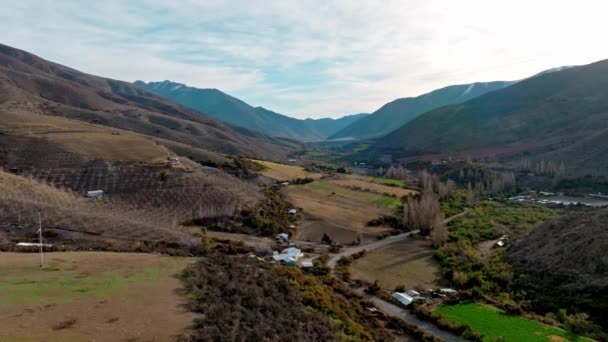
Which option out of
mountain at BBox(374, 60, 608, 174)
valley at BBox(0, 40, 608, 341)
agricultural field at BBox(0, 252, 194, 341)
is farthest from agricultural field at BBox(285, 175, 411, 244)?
mountain at BBox(374, 60, 608, 174)

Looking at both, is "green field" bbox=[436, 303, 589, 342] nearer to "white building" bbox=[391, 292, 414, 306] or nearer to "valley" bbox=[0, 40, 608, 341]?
"valley" bbox=[0, 40, 608, 341]

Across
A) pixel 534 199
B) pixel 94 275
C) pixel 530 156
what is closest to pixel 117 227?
pixel 94 275

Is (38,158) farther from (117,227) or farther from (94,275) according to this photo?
(94,275)

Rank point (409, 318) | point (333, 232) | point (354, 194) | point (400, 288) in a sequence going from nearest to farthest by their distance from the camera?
point (409, 318) → point (400, 288) → point (333, 232) → point (354, 194)

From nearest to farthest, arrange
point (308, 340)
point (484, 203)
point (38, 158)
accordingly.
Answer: point (308, 340) < point (38, 158) < point (484, 203)

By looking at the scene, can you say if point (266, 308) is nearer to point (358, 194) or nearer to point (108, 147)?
point (108, 147)

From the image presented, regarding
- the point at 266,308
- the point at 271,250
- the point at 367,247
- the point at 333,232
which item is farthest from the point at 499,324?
the point at 333,232
